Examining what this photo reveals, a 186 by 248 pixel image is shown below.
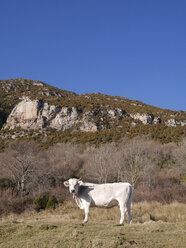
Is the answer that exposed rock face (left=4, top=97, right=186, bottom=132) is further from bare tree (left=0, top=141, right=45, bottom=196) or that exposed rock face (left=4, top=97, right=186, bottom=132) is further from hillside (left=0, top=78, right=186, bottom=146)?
bare tree (left=0, top=141, right=45, bottom=196)

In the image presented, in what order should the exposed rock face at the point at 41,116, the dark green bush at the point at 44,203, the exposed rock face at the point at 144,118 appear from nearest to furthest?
1. the dark green bush at the point at 44,203
2. the exposed rock face at the point at 144,118
3. the exposed rock face at the point at 41,116

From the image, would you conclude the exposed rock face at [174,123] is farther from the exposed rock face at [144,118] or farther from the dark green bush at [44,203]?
the dark green bush at [44,203]

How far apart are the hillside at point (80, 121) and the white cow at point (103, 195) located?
49.9 metres

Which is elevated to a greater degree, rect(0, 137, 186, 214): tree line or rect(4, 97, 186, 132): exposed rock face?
rect(4, 97, 186, 132): exposed rock face

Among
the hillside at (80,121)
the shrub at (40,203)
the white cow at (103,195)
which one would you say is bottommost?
the shrub at (40,203)

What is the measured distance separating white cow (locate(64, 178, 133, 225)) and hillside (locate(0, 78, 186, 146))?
4987 centimetres

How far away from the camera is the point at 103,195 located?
10.3 meters

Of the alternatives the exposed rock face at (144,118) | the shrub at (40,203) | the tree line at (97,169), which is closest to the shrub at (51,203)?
the shrub at (40,203)

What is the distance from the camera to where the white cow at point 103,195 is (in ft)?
33.3

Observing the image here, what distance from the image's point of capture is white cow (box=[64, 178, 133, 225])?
33.3 ft

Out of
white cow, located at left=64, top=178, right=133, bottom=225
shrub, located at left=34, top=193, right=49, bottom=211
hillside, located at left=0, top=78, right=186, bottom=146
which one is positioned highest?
hillside, located at left=0, top=78, right=186, bottom=146

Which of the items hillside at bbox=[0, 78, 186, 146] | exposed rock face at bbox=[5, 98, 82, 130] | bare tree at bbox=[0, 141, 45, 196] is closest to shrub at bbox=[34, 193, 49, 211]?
bare tree at bbox=[0, 141, 45, 196]

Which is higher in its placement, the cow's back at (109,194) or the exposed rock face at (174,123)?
the exposed rock face at (174,123)

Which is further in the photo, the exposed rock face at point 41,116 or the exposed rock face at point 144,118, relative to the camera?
the exposed rock face at point 41,116
